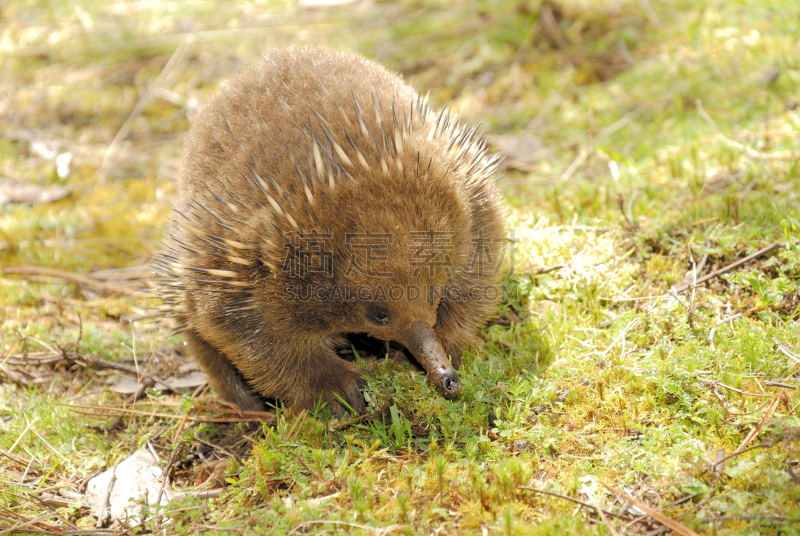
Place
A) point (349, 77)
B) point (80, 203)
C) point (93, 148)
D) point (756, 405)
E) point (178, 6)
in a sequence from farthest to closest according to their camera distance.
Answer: point (178, 6) < point (93, 148) < point (80, 203) < point (349, 77) < point (756, 405)

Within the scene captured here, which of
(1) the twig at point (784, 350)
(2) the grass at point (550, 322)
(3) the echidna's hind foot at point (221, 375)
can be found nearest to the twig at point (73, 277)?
(2) the grass at point (550, 322)

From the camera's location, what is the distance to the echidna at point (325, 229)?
2.31 meters

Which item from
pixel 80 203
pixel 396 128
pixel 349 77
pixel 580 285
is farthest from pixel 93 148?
pixel 580 285

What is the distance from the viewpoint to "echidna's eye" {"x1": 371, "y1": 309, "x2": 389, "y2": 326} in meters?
2.41

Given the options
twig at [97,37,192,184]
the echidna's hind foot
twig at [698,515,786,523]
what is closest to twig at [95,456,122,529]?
the echidna's hind foot

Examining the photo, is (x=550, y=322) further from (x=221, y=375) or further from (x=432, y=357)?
(x=221, y=375)

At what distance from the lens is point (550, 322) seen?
9.70 feet

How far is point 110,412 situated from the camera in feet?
10.1

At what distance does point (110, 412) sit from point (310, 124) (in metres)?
1.81

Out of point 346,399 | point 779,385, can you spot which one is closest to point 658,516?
point 779,385

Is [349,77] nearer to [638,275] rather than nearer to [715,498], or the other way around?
[638,275]

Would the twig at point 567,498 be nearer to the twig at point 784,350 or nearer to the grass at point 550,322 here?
the grass at point 550,322

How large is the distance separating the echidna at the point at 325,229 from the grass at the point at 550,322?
0.29 m

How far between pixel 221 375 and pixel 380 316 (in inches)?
41.6
